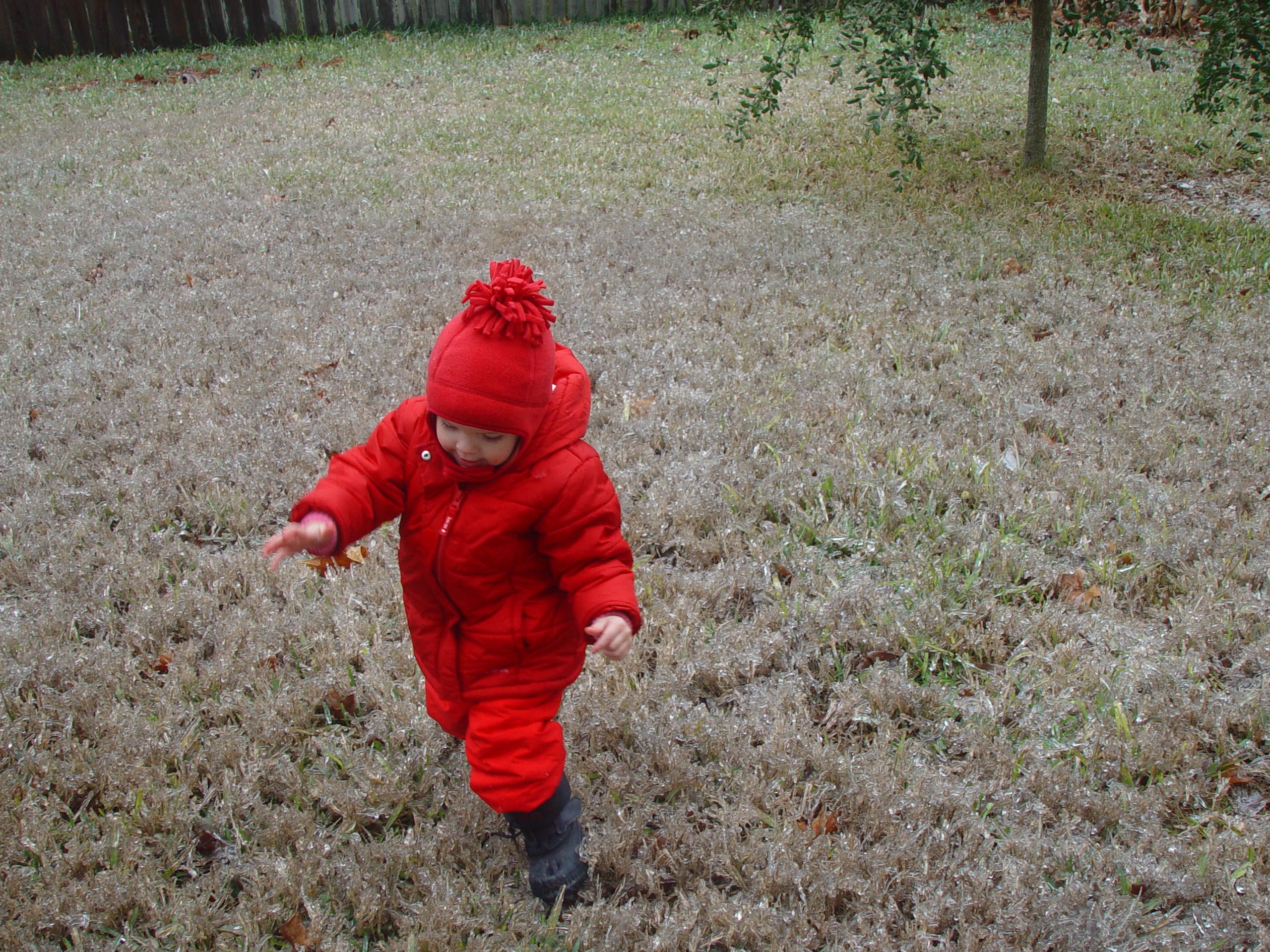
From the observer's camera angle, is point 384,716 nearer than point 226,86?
Yes

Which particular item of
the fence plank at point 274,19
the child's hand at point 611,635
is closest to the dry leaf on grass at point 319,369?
the child's hand at point 611,635

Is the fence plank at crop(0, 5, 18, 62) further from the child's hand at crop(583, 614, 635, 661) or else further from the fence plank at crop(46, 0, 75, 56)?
the child's hand at crop(583, 614, 635, 661)

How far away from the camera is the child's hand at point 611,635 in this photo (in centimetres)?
182

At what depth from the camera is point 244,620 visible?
2.95 m

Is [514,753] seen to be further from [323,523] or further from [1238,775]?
[1238,775]

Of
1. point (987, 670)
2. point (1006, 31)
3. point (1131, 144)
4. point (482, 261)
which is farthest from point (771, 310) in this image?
point (1006, 31)

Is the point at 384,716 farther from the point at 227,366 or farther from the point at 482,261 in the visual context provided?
the point at 482,261

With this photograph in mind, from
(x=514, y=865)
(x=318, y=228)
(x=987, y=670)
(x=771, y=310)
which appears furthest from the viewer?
(x=318, y=228)

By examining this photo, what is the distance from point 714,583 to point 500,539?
134 centimetres

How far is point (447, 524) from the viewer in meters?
1.95

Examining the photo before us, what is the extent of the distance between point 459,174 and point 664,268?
114 inches

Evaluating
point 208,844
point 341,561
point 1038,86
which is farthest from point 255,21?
point 208,844

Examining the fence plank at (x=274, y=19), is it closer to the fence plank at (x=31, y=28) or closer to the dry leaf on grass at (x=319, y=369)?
the fence plank at (x=31, y=28)

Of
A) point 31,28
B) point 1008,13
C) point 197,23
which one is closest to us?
point 31,28
